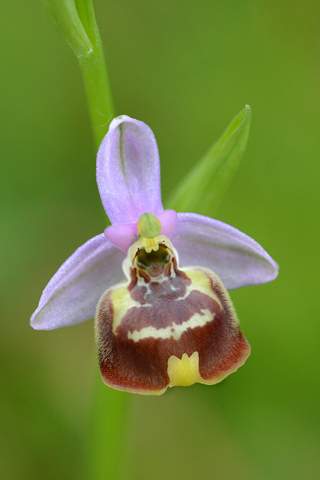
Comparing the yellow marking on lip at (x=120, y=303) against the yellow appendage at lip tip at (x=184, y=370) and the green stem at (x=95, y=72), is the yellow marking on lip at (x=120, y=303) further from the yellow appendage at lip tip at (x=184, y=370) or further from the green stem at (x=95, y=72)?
the green stem at (x=95, y=72)

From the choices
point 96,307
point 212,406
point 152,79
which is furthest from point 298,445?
point 152,79

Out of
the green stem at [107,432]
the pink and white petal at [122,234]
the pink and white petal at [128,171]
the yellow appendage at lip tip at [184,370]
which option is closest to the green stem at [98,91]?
the pink and white petal at [128,171]

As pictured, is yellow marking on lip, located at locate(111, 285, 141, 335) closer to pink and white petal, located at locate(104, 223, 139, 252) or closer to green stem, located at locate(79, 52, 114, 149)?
pink and white petal, located at locate(104, 223, 139, 252)

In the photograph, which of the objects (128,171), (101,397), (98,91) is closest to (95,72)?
(98,91)

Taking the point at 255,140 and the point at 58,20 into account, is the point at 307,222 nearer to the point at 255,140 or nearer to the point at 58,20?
the point at 255,140

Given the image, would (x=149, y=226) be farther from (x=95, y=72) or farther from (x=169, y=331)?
(x=95, y=72)

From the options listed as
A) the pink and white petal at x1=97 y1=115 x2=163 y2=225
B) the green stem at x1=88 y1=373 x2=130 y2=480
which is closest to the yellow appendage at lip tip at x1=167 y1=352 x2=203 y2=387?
the pink and white petal at x1=97 y1=115 x2=163 y2=225
